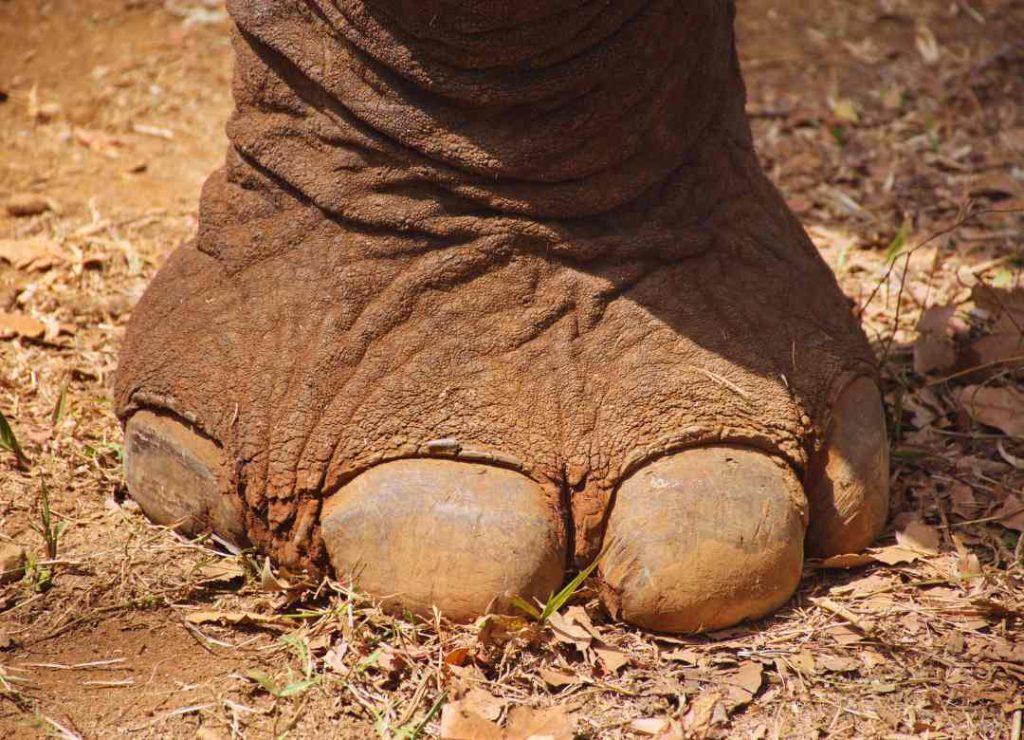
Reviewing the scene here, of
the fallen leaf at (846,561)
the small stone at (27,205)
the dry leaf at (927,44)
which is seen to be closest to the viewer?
the fallen leaf at (846,561)

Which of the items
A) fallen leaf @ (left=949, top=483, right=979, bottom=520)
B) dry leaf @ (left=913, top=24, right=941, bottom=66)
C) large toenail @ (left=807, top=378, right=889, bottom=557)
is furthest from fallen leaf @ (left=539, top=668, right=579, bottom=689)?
dry leaf @ (left=913, top=24, right=941, bottom=66)

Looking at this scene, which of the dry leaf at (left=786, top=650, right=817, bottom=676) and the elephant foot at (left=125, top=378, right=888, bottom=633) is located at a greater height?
the elephant foot at (left=125, top=378, right=888, bottom=633)

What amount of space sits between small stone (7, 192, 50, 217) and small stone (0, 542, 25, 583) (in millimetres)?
1536

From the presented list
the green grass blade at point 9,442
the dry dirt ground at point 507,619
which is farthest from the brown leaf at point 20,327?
the green grass blade at point 9,442

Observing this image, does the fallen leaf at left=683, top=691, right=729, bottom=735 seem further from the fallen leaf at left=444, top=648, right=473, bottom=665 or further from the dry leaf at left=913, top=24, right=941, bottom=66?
the dry leaf at left=913, top=24, right=941, bottom=66

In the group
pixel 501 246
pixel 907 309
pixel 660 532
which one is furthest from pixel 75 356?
pixel 907 309

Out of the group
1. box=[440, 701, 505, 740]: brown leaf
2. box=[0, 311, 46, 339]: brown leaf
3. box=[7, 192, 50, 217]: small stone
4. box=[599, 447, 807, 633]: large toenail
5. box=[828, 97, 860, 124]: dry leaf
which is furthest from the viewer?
box=[828, 97, 860, 124]: dry leaf

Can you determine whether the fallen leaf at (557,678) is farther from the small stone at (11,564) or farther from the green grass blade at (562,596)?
the small stone at (11,564)

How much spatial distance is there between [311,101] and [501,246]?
1.23 feet

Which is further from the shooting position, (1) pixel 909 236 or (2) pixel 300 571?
(1) pixel 909 236

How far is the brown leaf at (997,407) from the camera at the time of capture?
7.90 feet

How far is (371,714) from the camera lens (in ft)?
5.81

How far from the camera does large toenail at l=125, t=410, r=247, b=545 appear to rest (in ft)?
6.50

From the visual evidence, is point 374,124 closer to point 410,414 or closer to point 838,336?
point 410,414
